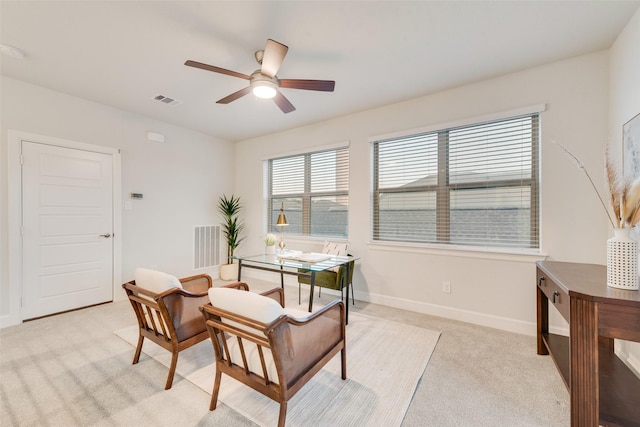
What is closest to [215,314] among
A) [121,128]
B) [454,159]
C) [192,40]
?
[192,40]

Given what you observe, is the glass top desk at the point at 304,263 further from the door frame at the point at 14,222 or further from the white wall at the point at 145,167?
the door frame at the point at 14,222

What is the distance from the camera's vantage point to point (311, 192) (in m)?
4.34

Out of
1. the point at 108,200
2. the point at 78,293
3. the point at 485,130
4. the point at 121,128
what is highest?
the point at 121,128

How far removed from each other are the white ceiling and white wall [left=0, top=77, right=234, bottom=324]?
0.32 meters

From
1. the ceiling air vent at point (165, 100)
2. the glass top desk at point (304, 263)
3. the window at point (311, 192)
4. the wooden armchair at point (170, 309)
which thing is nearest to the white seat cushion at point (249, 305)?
the wooden armchair at point (170, 309)

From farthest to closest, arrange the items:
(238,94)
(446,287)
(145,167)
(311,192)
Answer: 1. (311,192)
2. (145,167)
3. (446,287)
4. (238,94)

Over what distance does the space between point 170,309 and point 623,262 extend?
266 cm

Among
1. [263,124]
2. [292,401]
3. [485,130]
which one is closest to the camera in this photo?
[292,401]

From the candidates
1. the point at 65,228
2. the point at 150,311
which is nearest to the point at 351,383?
the point at 150,311

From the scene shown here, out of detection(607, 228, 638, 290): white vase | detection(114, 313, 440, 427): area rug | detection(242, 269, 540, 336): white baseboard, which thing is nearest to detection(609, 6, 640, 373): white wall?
detection(242, 269, 540, 336): white baseboard

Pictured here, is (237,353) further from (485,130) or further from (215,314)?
(485,130)

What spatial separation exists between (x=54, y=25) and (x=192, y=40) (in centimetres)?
102

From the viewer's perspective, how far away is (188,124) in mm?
4281

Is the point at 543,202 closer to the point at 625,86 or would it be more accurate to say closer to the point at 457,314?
the point at 625,86
